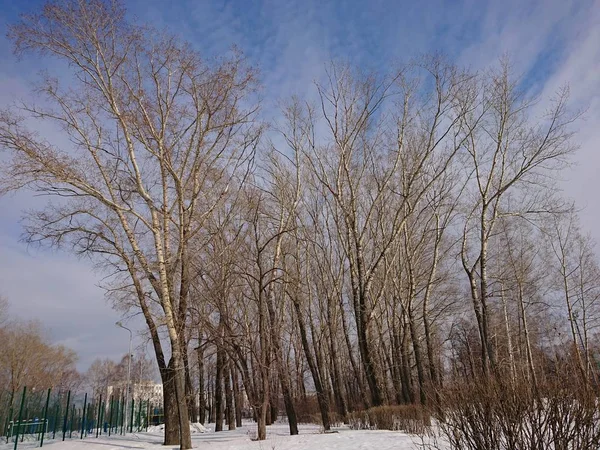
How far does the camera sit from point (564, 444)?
4.31 metres

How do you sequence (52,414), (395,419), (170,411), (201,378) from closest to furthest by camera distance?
(395,419), (170,411), (52,414), (201,378)

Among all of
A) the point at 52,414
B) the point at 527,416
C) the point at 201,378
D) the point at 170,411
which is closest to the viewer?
the point at 527,416

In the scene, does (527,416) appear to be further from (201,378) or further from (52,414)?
(52,414)

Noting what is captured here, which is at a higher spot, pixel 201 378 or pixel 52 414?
pixel 201 378

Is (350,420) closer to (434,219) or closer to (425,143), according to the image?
(434,219)

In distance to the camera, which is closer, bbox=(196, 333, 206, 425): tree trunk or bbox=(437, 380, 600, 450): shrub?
bbox=(437, 380, 600, 450): shrub

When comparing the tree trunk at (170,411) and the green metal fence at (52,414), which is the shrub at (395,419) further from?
the green metal fence at (52,414)

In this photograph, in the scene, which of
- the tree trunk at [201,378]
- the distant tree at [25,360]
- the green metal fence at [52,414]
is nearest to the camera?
the tree trunk at [201,378]

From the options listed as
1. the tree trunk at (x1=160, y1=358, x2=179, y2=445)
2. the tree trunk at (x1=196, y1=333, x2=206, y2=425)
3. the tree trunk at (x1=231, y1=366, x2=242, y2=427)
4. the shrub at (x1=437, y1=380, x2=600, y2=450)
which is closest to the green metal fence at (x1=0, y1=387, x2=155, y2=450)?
the tree trunk at (x1=196, y1=333, x2=206, y2=425)

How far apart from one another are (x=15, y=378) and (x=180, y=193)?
98.6 ft

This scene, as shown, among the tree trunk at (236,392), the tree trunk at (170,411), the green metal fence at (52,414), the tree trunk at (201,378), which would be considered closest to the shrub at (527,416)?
the tree trunk at (201,378)

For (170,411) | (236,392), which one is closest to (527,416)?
(170,411)

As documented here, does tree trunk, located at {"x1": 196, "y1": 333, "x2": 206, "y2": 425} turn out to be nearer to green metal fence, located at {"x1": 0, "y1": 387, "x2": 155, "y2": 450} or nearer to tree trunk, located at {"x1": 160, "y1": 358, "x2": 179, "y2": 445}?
tree trunk, located at {"x1": 160, "y1": 358, "x2": 179, "y2": 445}

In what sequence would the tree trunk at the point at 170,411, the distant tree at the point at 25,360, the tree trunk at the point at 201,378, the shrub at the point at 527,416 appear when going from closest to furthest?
1. the shrub at the point at 527,416
2. the tree trunk at the point at 170,411
3. the tree trunk at the point at 201,378
4. the distant tree at the point at 25,360
